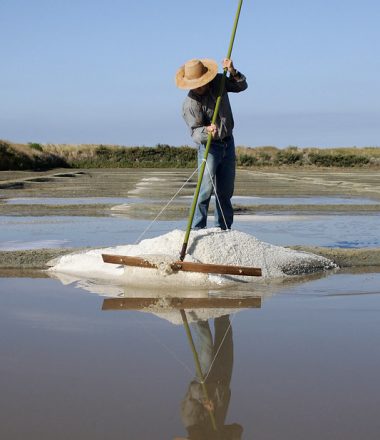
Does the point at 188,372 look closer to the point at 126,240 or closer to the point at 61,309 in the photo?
the point at 61,309

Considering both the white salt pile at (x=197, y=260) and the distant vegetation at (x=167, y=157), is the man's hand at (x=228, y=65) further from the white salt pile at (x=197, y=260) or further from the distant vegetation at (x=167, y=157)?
the distant vegetation at (x=167, y=157)

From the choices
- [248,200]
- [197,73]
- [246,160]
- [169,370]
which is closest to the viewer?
[169,370]

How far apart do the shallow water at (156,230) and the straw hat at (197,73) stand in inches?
80.4

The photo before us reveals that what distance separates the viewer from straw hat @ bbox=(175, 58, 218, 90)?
5520mm

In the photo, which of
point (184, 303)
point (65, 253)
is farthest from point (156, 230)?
point (184, 303)

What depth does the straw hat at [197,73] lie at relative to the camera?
5.52 meters

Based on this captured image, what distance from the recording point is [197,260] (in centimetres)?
505

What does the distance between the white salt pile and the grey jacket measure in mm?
782

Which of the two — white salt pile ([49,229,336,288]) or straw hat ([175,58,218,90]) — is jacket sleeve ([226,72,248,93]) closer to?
straw hat ([175,58,218,90])

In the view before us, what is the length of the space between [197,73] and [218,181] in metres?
0.90

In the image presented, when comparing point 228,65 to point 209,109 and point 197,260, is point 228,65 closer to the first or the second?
point 209,109

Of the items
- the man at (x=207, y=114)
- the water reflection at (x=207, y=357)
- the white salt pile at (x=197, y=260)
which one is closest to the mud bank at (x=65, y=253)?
the white salt pile at (x=197, y=260)

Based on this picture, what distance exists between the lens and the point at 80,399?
8.25ft

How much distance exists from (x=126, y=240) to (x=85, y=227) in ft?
5.31
